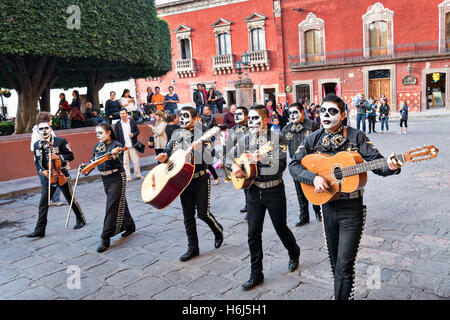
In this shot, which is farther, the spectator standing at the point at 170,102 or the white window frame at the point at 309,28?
the white window frame at the point at 309,28

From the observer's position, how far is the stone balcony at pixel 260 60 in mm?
28625

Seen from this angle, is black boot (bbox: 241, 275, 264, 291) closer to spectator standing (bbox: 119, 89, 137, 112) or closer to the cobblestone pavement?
the cobblestone pavement

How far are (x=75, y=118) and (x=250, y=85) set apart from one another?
8.20m

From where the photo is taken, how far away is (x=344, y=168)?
3252 millimetres

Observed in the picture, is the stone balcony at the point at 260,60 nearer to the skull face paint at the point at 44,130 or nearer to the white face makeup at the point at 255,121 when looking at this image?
the skull face paint at the point at 44,130

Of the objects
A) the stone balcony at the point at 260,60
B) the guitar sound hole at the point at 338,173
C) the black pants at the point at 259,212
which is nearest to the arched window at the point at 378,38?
the stone balcony at the point at 260,60

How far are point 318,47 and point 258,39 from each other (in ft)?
14.9

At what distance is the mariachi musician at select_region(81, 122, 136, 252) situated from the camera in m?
5.63

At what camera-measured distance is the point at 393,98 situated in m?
25.6

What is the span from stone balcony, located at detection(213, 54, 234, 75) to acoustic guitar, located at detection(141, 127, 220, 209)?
84.3 ft

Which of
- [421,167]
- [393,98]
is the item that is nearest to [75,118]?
[421,167]

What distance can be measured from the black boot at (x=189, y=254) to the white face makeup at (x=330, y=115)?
256 centimetres

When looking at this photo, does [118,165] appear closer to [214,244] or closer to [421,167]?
[214,244]

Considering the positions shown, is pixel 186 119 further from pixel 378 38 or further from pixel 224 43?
pixel 224 43
